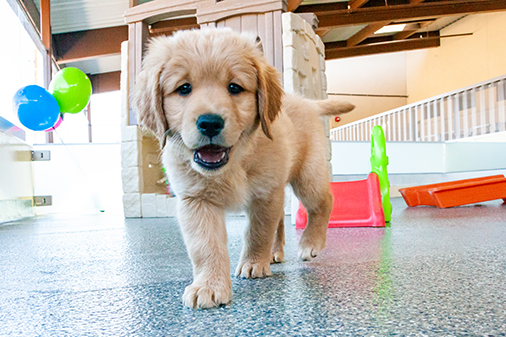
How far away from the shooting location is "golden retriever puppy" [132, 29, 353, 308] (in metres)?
1.23

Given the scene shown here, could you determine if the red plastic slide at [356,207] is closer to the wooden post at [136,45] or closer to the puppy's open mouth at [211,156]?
the puppy's open mouth at [211,156]

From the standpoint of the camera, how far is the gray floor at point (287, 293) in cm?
98

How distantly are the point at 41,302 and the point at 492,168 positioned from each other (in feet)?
23.6

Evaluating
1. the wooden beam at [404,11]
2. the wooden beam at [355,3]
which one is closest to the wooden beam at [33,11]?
the wooden beam at [404,11]

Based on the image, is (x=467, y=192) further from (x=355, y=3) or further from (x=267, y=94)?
(x=355, y=3)

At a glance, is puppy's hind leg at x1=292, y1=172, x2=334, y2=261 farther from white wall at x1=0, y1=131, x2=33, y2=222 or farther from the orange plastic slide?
white wall at x1=0, y1=131, x2=33, y2=222

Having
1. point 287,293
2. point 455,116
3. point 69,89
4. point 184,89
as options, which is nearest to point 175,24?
point 69,89


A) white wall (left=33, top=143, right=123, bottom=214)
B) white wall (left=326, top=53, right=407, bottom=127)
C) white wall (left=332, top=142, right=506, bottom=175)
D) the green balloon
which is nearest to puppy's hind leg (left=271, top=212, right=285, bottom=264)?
the green balloon

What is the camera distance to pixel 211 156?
50.9 inches

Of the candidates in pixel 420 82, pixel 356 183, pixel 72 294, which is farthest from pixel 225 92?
pixel 420 82

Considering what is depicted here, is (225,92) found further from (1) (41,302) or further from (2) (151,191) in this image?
(2) (151,191)

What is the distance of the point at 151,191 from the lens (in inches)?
214

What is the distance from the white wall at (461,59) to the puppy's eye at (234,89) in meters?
9.98

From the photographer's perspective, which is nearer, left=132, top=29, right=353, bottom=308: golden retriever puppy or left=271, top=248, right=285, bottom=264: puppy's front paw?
left=132, top=29, right=353, bottom=308: golden retriever puppy
